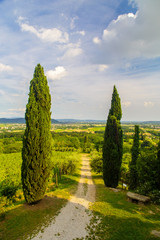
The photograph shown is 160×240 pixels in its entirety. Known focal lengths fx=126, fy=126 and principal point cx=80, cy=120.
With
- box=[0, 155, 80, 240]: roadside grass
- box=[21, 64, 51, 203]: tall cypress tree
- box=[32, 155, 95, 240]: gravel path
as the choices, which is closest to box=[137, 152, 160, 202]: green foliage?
box=[32, 155, 95, 240]: gravel path

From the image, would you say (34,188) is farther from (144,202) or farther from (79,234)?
(144,202)

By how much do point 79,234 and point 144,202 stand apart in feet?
19.8

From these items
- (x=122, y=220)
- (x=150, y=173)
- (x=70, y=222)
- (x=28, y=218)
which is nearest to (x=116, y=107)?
(x=150, y=173)

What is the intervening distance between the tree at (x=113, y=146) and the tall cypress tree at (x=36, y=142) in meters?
7.78

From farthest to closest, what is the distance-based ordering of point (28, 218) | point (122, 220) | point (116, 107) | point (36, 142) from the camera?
point (116, 107), point (36, 142), point (28, 218), point (122, 220)

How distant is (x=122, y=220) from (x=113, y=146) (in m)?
8.16

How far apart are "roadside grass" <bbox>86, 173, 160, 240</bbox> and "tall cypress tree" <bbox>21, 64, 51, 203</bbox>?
5.04 m

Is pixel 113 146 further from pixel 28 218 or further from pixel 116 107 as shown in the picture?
pixel 28 218

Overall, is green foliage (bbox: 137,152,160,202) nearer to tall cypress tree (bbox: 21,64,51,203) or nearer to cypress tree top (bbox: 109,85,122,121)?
cypress tree top (bbox: 109,85,122,121)

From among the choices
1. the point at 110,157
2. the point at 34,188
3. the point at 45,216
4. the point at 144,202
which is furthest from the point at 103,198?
the point at 34,188

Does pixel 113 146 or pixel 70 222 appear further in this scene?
pixel 113 146

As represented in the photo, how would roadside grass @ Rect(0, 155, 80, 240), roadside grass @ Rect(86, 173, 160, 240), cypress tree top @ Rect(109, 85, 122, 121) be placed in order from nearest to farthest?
1. roadside grass @ Rect(86, 173, 160, 240)
2. roadside grass @ Rect(0, 155, 80, 240)
3. cypress tree top @ Rect(109, 85, 122, 121)

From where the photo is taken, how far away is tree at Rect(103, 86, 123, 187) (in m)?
15.3

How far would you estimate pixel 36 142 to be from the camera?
1062 centimetres
